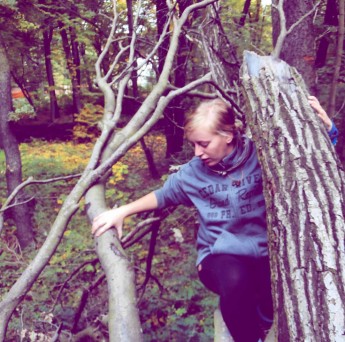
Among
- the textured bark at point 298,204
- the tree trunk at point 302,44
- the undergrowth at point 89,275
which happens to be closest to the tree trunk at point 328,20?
the tree trunk at point 302,44

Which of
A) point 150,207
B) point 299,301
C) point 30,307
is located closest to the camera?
point 299,301

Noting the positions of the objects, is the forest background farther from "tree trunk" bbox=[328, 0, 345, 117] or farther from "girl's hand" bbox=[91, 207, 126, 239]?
"girl's hand" bbox=[91, 207, 126, 239]

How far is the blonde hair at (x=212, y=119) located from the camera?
2.09 meters

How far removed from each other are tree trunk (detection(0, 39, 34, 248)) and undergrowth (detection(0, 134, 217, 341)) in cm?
34

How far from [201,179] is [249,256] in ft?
1.67

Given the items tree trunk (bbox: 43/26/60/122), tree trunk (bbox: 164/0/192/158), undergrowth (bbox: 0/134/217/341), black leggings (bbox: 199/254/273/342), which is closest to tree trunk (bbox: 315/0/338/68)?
tree trunk (bbox: 164/0/192/158)

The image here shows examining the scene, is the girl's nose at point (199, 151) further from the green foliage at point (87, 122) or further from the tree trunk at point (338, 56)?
the green foliage at point (87, 122)

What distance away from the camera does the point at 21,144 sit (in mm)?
14180

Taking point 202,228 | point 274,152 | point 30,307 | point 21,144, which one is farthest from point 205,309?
point 21,144

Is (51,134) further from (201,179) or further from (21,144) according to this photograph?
(201,179)

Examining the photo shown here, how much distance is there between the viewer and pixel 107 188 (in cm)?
995

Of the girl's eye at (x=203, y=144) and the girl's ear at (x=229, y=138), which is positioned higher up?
the girl's ear at (x=229, y=138)

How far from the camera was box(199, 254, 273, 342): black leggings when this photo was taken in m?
1.88

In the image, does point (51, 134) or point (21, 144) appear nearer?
point (21, 144)
